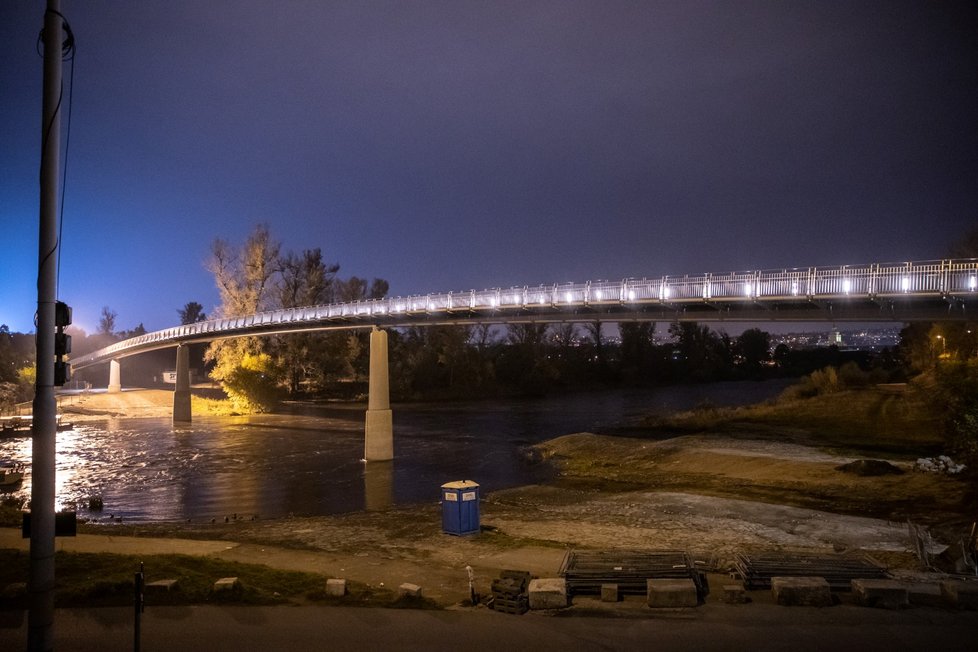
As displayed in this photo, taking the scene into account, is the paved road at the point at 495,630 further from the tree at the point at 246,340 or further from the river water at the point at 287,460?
the tree at the point at 246,340

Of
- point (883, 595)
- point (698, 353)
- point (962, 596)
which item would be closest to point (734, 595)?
point (883, 595)

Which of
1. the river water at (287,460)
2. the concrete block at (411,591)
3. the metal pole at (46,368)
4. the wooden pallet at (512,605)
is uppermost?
the metal pole at (46,368)

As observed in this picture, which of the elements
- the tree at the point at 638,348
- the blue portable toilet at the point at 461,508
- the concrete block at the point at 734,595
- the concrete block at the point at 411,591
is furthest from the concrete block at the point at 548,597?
the tree at the point at 638,348

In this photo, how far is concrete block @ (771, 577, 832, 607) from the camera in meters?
11.6

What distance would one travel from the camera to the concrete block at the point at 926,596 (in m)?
11.4

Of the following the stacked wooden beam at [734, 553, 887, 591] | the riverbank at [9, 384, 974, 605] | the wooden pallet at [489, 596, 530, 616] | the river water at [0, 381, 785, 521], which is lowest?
the river water at [0, 381, 785, 521]

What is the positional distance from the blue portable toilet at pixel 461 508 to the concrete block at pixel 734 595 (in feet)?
29.8

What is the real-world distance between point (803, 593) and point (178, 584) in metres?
10.7

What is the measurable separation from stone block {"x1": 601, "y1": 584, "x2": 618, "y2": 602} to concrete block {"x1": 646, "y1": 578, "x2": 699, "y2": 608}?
57 cm

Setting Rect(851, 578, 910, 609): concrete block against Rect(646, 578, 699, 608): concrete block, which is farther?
Rect(646, 578, 699, 608): concrete block

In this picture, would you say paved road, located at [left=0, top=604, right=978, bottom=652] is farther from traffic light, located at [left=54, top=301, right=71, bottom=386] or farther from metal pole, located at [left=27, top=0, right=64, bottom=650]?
traffic light, located at [left=54, top=301, right=71, bottom=386]

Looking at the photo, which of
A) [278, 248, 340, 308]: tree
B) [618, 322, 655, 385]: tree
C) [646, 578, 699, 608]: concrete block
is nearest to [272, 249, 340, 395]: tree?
[278, 248, 340, 308]: tree

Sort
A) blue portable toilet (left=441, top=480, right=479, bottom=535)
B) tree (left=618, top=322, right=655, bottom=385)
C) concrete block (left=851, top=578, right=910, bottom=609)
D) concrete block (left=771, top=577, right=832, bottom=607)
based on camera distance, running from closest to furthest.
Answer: concrete block (left=851, top=578, right=910, bottom=609)
concrete block (left=771, top=577, right=832, bottom=607)
blue portable toilet (left=441, top=480, right=479, bottom=535)
tree (left=618, top=322, right=655, bottom=385)

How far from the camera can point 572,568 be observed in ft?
44.5
